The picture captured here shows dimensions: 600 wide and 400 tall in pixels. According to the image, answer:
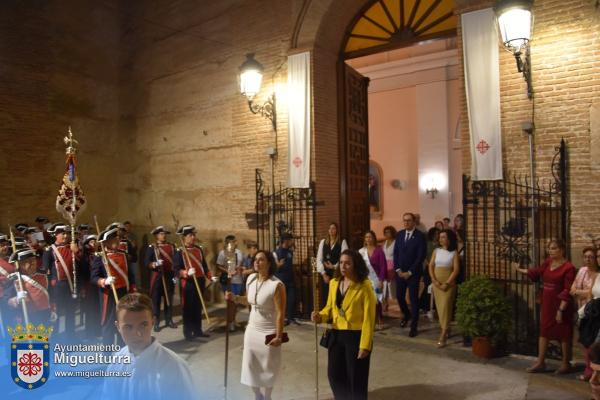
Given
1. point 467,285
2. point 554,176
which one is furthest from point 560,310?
point 554,176

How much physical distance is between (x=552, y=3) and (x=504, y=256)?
405cm

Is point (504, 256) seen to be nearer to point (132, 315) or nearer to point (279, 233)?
point (279, 233)

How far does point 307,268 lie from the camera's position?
32.4ft

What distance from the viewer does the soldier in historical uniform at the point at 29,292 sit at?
6250 mm

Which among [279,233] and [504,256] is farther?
[279,233]

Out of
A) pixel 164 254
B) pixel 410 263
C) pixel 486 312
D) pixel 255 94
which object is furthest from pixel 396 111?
pixel 486 312

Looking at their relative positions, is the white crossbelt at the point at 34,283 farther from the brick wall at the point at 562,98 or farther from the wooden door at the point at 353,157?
the brick wall at the point at 562,98

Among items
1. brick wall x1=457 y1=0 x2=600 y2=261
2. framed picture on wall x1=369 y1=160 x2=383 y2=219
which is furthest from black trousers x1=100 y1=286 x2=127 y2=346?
framed picture on wall x1=369 y1=160 x2=383 y2=219

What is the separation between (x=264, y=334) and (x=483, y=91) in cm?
551

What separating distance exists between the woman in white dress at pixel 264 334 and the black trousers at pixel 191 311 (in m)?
3.71

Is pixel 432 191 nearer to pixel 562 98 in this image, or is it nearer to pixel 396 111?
pixel 396 111

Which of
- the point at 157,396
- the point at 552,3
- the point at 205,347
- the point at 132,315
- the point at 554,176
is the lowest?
the point at 205,347

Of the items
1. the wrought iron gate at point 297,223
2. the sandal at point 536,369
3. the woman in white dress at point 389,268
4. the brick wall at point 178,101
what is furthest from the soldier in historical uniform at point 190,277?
the sandal at point 536,369

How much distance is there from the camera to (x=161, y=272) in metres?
9.31
